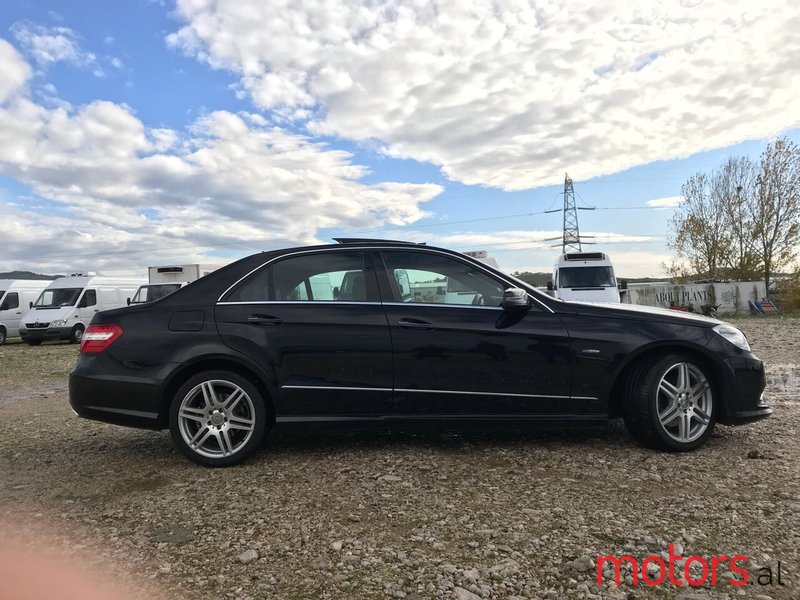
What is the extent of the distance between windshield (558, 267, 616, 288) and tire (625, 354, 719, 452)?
12.6 m

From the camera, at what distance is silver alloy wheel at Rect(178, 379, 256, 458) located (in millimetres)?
3975

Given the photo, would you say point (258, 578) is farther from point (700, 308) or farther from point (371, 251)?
point (700, 308)

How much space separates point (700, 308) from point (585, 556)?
29.8m

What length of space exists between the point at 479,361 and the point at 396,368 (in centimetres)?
59

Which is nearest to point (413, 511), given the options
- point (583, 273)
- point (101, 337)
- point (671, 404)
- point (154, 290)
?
point (671, 404)

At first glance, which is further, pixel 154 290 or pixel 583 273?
pixel 154 290

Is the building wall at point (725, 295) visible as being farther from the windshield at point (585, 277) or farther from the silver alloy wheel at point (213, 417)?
the silver alloy wheel at point (213, 417)

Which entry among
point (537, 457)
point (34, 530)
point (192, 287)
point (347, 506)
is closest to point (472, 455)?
point (537, 457)

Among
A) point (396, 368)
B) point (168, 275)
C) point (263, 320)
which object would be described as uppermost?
point (168, 275)

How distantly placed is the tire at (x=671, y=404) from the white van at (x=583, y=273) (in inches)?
480

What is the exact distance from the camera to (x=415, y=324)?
4012mm

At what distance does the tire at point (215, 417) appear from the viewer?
3.97 m

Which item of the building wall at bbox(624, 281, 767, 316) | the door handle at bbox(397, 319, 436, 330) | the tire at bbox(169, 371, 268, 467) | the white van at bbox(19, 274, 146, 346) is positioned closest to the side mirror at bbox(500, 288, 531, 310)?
the door handle at bbox(397, 319, 436, 330)

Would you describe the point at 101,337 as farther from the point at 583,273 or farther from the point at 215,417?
the point at 583,273
